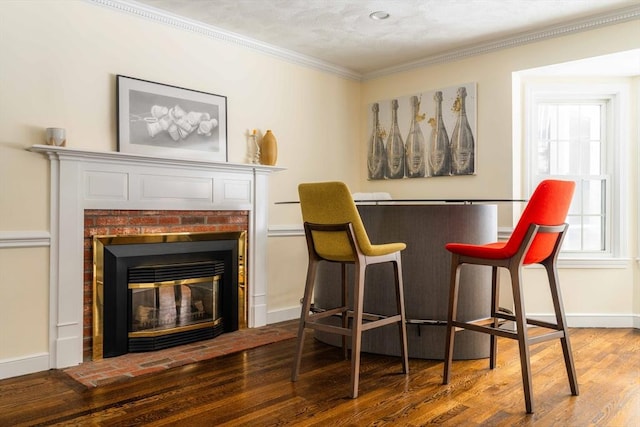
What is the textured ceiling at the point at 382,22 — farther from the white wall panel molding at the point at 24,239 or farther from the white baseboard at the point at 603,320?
the white baseboard at the point at 603,320

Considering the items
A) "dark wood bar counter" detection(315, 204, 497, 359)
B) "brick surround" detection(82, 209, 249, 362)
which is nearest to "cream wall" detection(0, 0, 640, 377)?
"brick surround" detection(82, 209, 249, 362)

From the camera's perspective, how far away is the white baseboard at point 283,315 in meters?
4.46

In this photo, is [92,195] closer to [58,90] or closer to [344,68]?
[58,90]

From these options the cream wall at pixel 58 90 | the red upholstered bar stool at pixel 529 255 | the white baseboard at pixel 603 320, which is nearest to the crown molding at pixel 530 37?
the cream wall at pixel 58 90

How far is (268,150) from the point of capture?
14.3 ft

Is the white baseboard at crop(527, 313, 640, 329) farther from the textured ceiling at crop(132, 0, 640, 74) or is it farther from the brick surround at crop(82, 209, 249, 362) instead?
the brick surround at crop(82, 209, 249, 362)

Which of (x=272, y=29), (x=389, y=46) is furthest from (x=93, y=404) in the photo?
(x=389, y=46)

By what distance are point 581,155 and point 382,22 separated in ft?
7.09

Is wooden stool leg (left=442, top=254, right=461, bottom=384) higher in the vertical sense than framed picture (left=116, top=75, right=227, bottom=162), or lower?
lower

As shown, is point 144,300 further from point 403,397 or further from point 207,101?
point 403,397

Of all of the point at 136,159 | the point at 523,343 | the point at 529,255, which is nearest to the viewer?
the point at 523,343

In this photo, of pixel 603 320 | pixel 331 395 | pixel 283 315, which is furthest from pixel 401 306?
pixel 603 320

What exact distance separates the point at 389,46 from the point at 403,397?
3.14m

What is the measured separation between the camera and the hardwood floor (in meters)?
2.36
